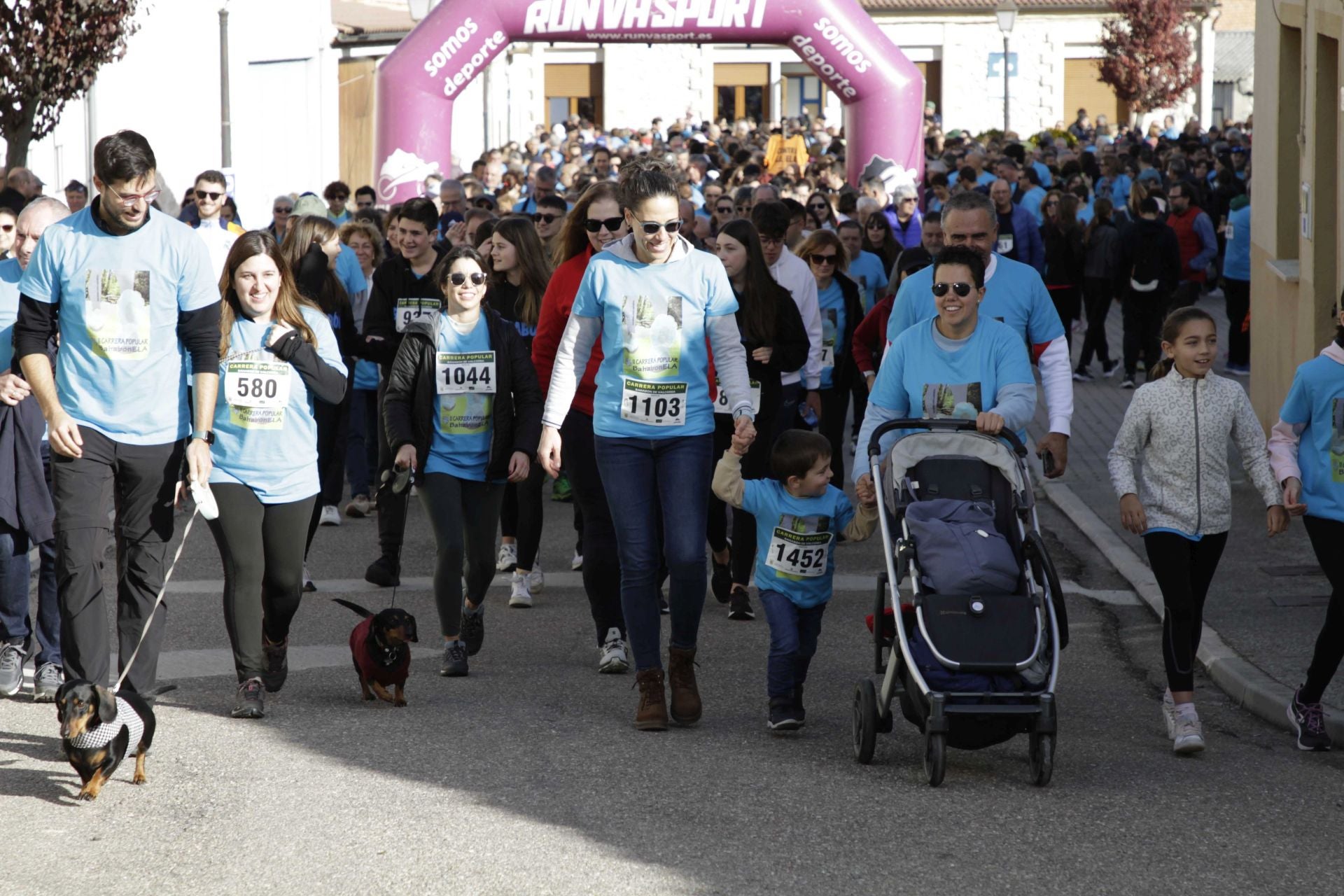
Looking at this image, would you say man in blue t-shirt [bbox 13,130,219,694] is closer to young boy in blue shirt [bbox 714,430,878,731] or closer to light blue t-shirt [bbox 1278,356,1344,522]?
young boy in blue shirt [bbox 714,430,878,731]

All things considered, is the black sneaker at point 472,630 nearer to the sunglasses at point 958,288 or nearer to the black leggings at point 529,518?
the black leggings at point 529,518

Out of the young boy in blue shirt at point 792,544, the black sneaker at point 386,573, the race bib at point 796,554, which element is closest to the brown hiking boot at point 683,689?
the young boy in blue shirt at point 792,544

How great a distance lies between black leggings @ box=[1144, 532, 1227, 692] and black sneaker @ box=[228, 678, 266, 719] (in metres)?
3.17

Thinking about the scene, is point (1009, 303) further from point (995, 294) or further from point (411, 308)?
point (411, 308)

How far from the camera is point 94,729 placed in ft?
17.6

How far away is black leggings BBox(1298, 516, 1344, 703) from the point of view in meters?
6.24

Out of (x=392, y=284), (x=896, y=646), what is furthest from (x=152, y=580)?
(x=392, y=284)

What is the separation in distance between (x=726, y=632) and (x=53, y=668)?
9.60ft

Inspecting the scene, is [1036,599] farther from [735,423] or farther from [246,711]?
[246,711]

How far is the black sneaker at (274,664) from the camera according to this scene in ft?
22.4

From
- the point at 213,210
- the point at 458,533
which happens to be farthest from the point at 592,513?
the point at 213,210

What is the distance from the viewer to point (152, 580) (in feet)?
20.2

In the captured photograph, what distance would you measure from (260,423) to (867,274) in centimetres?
695

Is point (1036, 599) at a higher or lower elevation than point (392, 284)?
lower
